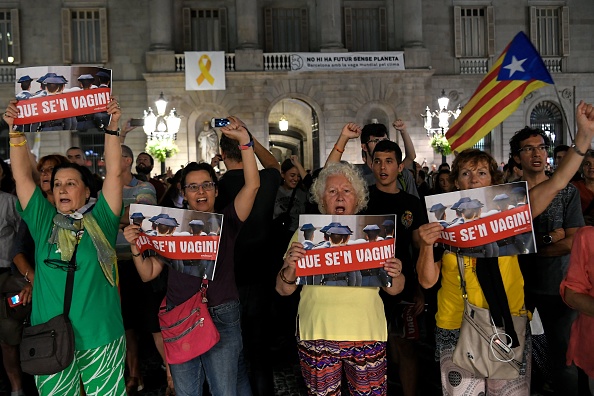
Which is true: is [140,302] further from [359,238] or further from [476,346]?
[476,346]

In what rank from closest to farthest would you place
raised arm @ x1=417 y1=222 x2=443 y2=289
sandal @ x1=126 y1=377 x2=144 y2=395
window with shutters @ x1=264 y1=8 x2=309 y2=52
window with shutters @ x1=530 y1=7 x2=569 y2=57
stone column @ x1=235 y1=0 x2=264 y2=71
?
raised arm @ x1=417 y1=222 x2=443 y2=289
sandal @ x1=126 y1=377 x2=144 y2=395
stone column @ x1=235 y1=0 x2=264 y2=71
window with shutters @ x1=264 y1=8 x2=309 y2=52
window with shutters @ x1=530 y1=7 x2=569 y2=57

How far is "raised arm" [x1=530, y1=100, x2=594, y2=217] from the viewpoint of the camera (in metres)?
3.21

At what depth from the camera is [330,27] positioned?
→ 73.7 feet

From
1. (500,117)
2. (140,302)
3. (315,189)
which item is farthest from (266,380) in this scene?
(500,117)

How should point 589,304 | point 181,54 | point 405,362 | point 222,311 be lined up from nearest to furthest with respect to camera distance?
point 589,304 → point 222,311 → point 405,362 → point 181,54

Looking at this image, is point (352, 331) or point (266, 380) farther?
point (266, 380)

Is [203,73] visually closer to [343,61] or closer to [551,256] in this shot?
[343,61]

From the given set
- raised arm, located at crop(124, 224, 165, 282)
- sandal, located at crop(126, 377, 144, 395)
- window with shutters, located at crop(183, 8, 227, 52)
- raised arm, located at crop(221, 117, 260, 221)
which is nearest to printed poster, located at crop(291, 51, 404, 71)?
window with shutters, located at crop(183, 8, 227, 52)

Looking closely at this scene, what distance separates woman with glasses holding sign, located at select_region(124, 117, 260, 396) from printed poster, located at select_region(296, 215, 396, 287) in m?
0.59

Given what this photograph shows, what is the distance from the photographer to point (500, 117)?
6594 mm

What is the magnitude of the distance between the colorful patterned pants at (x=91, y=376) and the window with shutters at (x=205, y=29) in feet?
A: 69.2

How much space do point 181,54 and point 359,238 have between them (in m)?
20.3

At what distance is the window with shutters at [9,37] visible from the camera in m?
22.3

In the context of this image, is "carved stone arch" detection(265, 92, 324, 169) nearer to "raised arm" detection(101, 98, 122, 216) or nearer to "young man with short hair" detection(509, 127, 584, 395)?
"young man with short hair" detection(509, 127, 584, 395)
